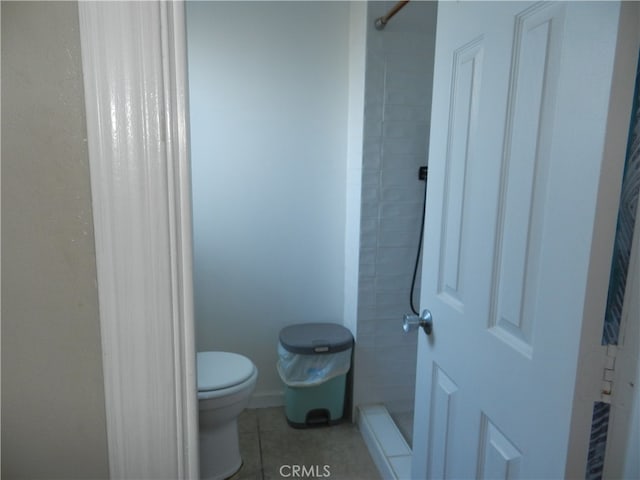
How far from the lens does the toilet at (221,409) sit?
1742mm

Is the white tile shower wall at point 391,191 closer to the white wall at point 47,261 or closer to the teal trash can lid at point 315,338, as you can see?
the teal trash can lid at point 315,338

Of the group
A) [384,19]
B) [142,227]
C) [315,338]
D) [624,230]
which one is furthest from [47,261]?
[384,19]

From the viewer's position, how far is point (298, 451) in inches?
78.8

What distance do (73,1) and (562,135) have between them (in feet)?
2.47

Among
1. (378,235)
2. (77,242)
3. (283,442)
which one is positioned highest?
(77,242)

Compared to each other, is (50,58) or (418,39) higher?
(418,39)

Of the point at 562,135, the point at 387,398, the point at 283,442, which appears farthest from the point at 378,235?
the point at 562,135

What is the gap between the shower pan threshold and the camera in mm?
1759

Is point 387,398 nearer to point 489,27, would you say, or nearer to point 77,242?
point 489,27

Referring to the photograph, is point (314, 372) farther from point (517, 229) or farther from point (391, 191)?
point (517, 229)

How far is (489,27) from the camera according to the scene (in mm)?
938

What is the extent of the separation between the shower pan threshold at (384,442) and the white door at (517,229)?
1.98 ft

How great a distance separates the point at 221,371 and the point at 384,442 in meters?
0.85

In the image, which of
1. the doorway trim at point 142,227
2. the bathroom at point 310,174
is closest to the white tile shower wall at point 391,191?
the bathroom at point 310,174
